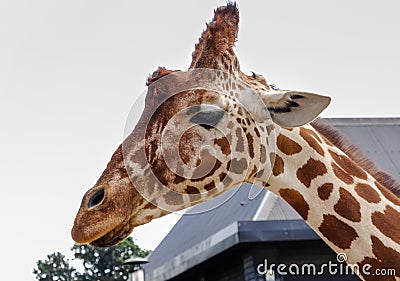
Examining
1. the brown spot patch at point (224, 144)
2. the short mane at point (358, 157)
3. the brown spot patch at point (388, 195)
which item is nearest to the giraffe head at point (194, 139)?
the brown spot patch at point (224, 144)

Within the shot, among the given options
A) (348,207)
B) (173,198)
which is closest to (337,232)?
(348,207)

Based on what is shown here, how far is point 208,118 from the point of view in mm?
3693

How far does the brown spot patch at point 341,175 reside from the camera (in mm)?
3891

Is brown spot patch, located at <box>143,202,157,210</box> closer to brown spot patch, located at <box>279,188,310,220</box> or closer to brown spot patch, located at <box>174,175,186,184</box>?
brown spot patch, located at <box>174,175,186,184</box>

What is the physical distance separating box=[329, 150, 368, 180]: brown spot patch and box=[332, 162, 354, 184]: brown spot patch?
0.04 meters

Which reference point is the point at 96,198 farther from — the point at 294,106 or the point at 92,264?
the point at 92,264

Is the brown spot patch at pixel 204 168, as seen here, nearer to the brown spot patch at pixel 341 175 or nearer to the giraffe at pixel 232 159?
→ the giraffe at pixel 232 159

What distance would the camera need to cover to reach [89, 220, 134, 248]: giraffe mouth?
11.1ft

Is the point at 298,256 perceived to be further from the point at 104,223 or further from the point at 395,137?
the point at 104,223

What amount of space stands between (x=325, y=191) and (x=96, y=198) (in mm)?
1151

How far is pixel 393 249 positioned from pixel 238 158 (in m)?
0.85

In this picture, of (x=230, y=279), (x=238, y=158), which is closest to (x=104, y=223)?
(x=238, y=158)

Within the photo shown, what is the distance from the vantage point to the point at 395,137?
13.4 metres

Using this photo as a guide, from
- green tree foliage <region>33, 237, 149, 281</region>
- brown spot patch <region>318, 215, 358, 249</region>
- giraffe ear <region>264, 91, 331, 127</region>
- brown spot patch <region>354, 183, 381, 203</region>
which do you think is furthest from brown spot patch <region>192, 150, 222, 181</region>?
green tree foliage <region>33, 237, 149, 281</region>
